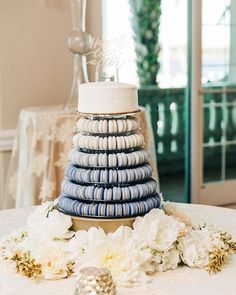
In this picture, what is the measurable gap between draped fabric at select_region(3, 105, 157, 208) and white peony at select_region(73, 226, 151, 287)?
1.60 m

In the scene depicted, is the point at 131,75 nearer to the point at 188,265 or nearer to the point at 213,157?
the point at 213,157

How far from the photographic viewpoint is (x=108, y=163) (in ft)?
3.79

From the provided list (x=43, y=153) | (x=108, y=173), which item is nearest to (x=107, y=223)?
(x=108, y=173)

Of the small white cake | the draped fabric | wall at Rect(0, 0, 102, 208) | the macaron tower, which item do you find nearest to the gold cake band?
the macaron tower

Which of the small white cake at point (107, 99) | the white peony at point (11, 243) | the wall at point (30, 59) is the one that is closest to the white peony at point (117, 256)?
the white peony at point (11, 243)

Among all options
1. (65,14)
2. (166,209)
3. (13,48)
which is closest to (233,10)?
(65,14)

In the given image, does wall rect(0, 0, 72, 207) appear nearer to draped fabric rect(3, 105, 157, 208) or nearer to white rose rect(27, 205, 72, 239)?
A: draped fabric rect(3, 105, 157, 208)

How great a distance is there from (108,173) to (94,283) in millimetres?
297

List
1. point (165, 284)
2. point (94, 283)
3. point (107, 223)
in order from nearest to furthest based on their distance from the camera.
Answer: point (94, 283), point (165, 284), point (107, 223)

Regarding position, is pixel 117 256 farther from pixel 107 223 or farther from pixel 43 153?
pixel 43 153

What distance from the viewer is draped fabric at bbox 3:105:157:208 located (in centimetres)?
271

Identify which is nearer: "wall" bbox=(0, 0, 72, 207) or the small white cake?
the small white cake

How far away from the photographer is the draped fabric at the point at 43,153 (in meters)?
2.71

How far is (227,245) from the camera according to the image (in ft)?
3.90
